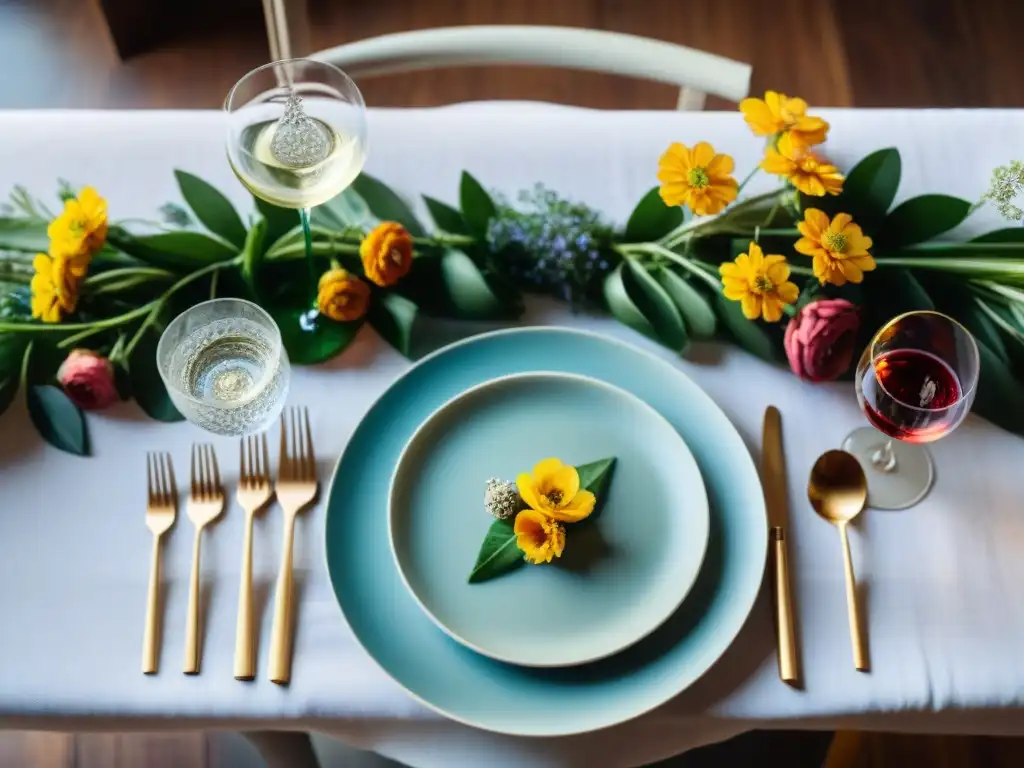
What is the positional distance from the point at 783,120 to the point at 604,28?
Answer: 1174mm

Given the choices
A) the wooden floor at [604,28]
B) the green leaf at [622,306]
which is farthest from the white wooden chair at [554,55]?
the wooden floor at [604,28]

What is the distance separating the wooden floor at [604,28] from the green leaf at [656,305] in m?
1.03

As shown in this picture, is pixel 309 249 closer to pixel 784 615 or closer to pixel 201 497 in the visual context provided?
pixel 201 497

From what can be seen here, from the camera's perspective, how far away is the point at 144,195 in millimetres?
869

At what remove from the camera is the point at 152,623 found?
689mm

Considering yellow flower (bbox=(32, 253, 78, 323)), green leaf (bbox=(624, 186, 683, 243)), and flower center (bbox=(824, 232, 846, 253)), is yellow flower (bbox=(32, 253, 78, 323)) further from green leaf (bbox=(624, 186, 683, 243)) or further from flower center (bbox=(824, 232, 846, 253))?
flower center (bbox=(824, 232, 846, 253))

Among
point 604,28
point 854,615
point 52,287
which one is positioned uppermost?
point 604,28

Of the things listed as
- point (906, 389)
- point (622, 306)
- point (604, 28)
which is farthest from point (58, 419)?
point (604, 28)

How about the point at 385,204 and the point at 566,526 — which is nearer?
the point at 566,526

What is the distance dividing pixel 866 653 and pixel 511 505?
0.28 metres

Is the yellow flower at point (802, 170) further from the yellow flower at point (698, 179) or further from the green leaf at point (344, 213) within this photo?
the green leaf at point (344, 213)

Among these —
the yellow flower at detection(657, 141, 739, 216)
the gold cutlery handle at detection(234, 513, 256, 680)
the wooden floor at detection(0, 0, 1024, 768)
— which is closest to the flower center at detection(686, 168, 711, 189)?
the yellow flower at detection(657, 141, 739, 216)

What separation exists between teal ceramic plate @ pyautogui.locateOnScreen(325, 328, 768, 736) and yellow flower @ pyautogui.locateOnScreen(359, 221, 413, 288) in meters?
0.08

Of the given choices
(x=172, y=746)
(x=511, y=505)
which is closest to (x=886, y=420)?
(x=511, y=505)
